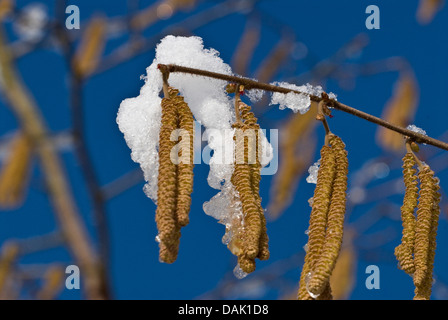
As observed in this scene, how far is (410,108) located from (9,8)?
5.84 feet

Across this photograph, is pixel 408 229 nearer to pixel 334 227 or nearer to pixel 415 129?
pixel 334 227

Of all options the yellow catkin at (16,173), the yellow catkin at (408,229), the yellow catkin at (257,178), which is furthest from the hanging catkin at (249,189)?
the yellow catkin at (16,173)

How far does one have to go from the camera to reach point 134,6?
2654 millimetres

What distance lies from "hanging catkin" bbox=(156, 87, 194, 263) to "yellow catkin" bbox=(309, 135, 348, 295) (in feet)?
0.77

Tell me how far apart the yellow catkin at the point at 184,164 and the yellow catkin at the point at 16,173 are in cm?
129

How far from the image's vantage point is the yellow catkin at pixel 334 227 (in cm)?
107

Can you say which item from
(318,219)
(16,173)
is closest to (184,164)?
(318,219)

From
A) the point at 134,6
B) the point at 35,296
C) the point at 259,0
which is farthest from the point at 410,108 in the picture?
the point at 35,296

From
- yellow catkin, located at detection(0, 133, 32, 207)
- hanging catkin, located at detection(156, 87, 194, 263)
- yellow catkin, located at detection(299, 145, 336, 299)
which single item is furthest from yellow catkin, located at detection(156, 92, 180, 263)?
yellow catkin, located at detection(0, 133, 32, 207)

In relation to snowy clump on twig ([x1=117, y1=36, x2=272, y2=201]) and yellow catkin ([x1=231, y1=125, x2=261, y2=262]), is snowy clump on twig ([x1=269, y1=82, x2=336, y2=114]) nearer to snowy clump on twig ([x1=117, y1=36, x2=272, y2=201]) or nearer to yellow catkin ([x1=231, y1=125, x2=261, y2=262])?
snowy clump on twig ([x1=117, y1=36, x2=272, y2=201])

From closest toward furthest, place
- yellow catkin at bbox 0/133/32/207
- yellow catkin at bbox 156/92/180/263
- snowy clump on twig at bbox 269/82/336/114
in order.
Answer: yellow catkin at bbox 156/92/180/263 → snowy clump on twig at bbox 269/82/336/114 → yellow catkin at bbox 0/133/32/207

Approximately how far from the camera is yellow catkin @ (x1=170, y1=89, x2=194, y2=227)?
108cm

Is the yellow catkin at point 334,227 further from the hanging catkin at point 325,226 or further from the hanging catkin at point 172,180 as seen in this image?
the hanging catkin at point 172,180

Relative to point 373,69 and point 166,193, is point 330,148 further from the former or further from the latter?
point 373,69
